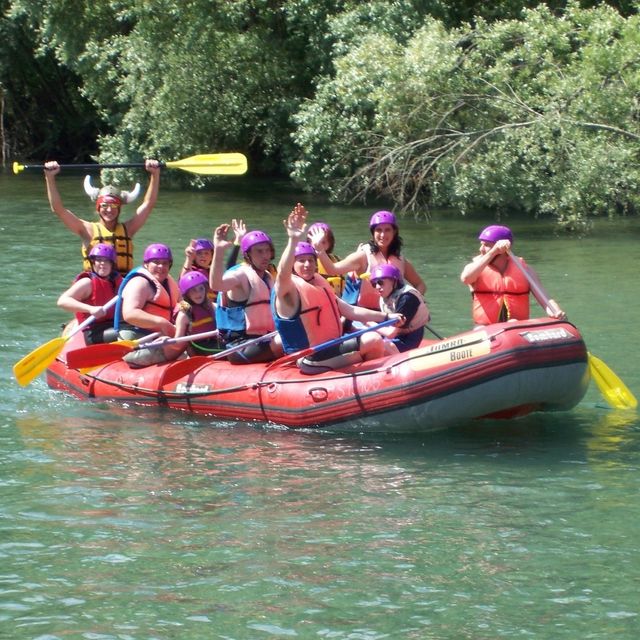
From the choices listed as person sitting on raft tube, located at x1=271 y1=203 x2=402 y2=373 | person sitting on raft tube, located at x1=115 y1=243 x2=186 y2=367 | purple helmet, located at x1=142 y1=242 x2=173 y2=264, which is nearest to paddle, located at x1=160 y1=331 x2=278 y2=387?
person sitting on raft tube, located at x1=115 y1=243 x2=186 y2=367

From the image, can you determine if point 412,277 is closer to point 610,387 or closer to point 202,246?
point 202,246

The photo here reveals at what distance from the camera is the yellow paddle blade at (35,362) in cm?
864

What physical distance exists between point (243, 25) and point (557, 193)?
7.20m

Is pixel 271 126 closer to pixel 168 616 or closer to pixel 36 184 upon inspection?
pixel 36 184

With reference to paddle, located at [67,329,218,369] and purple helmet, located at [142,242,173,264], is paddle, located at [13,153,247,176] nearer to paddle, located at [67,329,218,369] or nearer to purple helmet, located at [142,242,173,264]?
purple helmet, located at [142,242,173,264]

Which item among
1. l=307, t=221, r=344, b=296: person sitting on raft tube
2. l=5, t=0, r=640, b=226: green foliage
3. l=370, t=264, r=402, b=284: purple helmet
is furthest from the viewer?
l=5, t=0, r=640, b=226: green foliage

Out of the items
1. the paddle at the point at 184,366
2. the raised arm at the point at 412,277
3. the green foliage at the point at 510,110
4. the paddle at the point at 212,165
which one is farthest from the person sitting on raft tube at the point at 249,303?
the green foliage at the point at 510,110

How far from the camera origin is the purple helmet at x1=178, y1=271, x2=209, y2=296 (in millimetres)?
8445


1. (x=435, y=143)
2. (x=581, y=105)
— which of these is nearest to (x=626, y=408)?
(x=581, y=105)

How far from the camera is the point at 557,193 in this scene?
15695 millimetres

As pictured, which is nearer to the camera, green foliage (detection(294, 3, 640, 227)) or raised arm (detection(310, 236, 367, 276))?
raised arm (detection(310, 236, 367, 276))

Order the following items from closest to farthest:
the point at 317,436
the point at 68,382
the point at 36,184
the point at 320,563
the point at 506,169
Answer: the point at 320,563 → the point at 317,436 → the point at 68,382 → the point at 506,169 → the point at 36,184

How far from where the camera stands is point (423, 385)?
7180 mm

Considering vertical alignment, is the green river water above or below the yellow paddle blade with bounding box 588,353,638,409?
below
